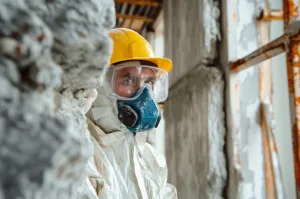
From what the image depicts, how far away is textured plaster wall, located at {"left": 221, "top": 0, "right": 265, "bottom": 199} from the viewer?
74.4 inches

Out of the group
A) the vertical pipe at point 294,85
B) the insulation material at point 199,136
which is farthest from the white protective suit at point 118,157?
the vertical pipe at point 294,85

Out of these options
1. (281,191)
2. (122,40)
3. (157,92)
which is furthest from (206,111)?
(122,40)

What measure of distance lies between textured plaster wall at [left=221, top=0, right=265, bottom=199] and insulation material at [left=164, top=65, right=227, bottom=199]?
7 centimetres

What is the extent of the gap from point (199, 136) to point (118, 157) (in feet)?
3.03

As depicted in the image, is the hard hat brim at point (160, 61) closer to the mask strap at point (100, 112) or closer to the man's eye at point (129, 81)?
the man's eye at point (129, 81)

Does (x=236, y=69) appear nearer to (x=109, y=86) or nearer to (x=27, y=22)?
(x=109, y=86)

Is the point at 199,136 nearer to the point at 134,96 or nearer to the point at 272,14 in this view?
the point at 134,96

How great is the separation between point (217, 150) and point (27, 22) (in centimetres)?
175

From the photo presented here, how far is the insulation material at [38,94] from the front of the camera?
36 cm

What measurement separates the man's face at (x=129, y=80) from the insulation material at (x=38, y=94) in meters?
1.03

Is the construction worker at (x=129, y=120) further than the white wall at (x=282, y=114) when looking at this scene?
No

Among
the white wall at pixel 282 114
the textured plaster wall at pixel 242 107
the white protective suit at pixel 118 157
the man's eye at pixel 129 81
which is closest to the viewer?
the white protective suit at pixel 118 157

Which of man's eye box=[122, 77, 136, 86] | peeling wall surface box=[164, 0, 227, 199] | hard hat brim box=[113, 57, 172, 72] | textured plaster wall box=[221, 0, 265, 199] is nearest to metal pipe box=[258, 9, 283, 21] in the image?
textured plaster wall box=[221, 0, 265, 199]

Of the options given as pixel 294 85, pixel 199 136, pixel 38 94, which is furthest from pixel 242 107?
pixel 38 94
